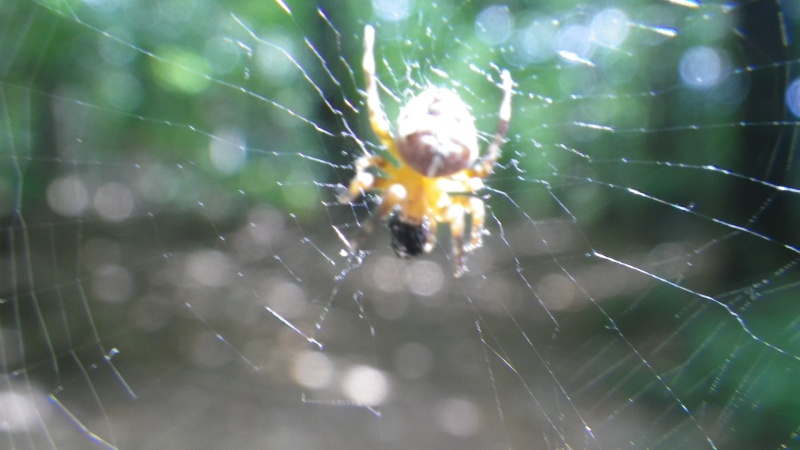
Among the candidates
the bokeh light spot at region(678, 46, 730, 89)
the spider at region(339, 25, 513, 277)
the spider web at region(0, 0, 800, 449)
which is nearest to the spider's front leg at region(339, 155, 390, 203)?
the spider at region(339, 25, 513, 277)

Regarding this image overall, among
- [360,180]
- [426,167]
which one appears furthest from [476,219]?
[360,180]

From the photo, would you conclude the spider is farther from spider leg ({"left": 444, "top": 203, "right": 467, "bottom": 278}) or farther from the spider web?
the spider web

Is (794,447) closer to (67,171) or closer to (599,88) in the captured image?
(599,88)

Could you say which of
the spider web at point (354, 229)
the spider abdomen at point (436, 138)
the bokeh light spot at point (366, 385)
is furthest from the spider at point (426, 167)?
the bokeh light spot at point (366, 385)

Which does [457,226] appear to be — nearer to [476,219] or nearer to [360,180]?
[476,219]

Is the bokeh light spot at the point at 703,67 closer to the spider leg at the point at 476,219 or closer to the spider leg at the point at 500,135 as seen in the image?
the spider leg at the point at 500,135
